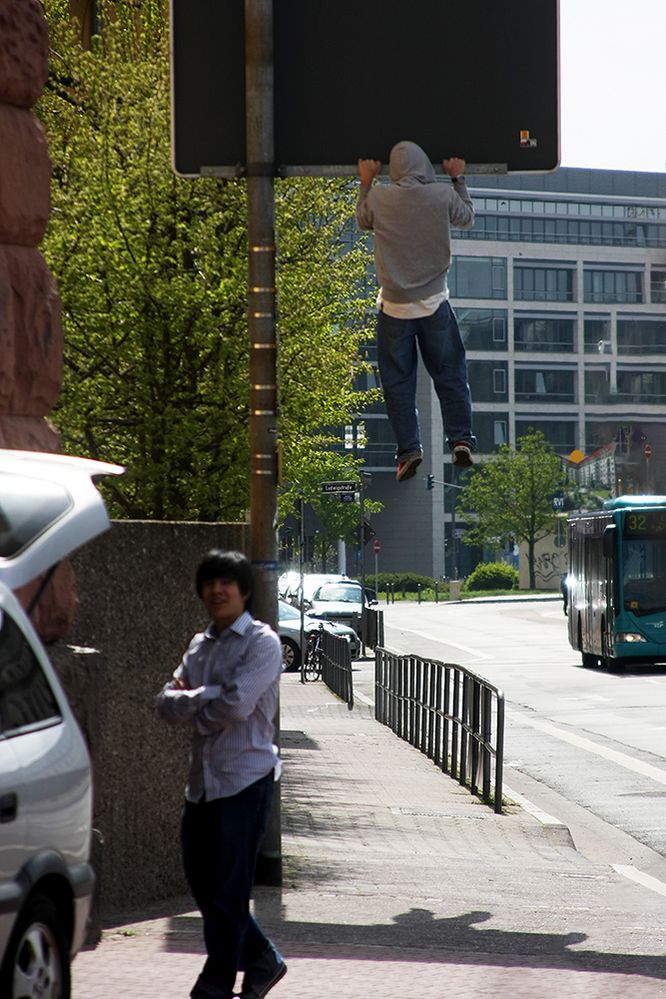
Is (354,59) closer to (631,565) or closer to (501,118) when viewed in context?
(501,118)

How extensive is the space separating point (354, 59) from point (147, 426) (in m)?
8.61

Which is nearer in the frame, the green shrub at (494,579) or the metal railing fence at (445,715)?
the metal railing fence at (445,715)

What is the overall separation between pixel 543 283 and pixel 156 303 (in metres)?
99.9

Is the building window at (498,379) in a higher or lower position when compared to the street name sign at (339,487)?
higher

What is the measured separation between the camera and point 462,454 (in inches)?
396

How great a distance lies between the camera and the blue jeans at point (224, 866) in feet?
21.0

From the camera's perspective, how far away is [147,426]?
19.0 m

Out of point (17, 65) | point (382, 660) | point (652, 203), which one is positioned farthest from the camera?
point (652, 203)

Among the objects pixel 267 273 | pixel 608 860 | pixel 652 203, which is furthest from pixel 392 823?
pixel 652 203

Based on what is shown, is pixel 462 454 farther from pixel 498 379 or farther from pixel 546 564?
pixel 498 379

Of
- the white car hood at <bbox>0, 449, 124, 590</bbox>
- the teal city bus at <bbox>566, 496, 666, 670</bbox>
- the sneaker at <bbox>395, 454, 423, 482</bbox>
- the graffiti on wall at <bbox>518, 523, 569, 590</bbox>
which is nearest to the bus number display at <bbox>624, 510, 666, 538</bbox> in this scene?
the teal city bus at <bbox>566, 496, 666, 670</bbox>

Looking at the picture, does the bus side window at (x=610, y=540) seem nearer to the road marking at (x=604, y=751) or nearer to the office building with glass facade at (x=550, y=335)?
the road marking at (x=604, y=751)

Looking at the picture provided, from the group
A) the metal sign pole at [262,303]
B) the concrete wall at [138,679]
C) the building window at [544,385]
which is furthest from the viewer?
the building window at [544,385]

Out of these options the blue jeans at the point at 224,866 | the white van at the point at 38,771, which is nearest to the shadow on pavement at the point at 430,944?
the blue jeans at the point at 224,866
